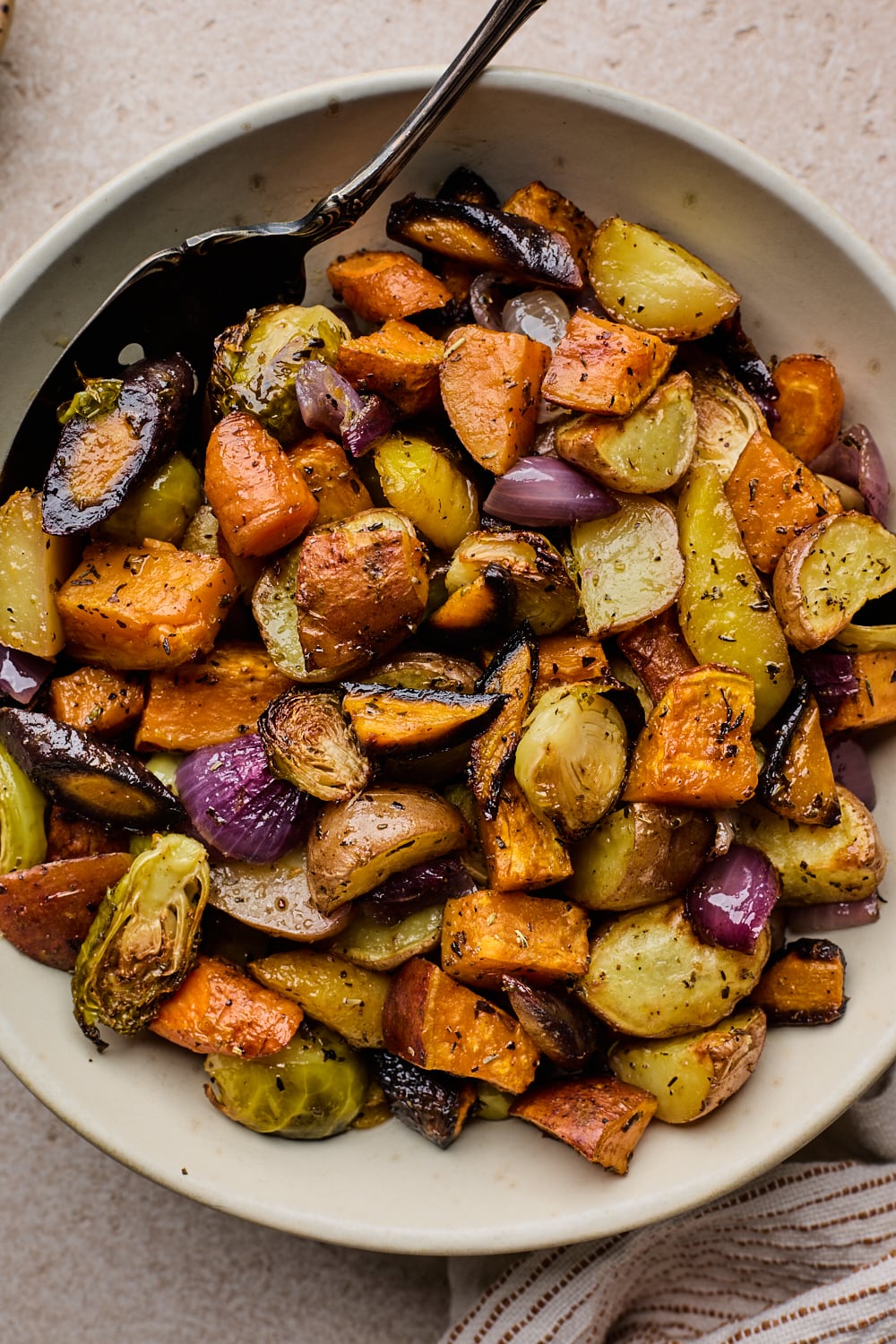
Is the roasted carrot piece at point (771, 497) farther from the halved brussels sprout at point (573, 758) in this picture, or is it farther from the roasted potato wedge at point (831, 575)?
the halved brussels sprout at point (573, 758)

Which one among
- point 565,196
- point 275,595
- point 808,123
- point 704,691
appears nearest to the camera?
point 704,691

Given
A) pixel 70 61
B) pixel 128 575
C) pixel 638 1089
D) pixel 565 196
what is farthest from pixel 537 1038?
pixel 70 61

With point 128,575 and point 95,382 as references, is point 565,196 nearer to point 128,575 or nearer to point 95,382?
point 95,382

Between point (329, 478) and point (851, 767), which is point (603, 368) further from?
point (851, 767)

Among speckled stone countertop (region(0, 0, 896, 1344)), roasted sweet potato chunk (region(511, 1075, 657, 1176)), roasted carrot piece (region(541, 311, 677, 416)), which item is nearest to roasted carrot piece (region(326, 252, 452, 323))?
roasted carrot piece (region(541, 311, 677, 416))

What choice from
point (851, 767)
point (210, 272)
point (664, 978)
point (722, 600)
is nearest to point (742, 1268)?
point (664, 978)

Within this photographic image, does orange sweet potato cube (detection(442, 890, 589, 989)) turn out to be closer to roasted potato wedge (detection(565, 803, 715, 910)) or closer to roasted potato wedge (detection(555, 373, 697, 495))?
roasted potato wedge (detection(565, 803, 715, 910))

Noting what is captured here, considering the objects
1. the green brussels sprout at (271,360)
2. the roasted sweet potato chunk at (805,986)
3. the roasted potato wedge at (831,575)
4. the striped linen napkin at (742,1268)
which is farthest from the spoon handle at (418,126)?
the striped linen napkin at (742,1268)
